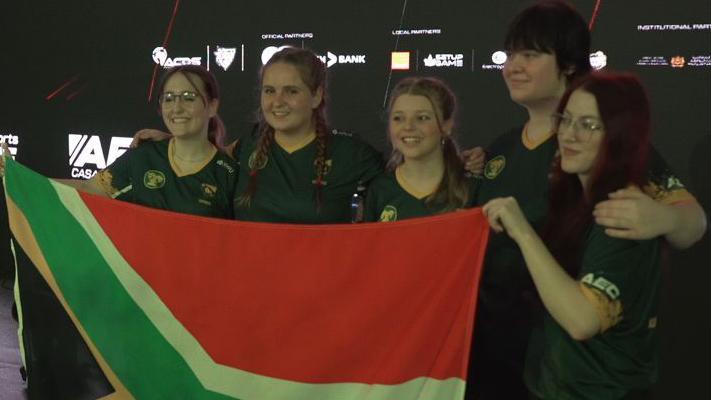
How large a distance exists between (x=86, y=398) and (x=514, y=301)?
124cm

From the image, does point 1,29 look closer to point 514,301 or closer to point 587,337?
point 514,301

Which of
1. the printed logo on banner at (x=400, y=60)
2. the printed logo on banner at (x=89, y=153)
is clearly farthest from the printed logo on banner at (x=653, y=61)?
the printed logo on banner at (x=89, y=153)

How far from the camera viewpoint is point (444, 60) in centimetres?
351

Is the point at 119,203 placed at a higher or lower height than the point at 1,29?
lower

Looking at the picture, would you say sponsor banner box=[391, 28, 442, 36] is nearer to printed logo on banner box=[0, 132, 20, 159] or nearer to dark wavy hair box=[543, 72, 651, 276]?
dark wavy hair box=[543, 72, 651, 276]

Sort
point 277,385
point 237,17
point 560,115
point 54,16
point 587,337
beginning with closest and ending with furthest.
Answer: point 587,337 < point 560,115 < point 277,385 < point 237,17 < point 54,16

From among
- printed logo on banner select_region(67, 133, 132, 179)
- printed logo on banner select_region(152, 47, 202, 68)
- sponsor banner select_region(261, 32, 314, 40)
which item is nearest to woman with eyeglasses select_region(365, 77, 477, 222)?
sponsor banner select_region(261, 32, 314, 40)

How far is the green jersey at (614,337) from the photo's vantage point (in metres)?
1.38

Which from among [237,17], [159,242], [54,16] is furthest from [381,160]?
[54,16]

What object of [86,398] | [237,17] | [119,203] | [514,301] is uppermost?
[237,17]

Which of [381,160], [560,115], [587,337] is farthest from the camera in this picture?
[381,160]

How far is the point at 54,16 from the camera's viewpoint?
4777 millimetres

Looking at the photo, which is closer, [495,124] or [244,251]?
[244,251]

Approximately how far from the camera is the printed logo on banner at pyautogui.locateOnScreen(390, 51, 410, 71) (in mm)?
3580
